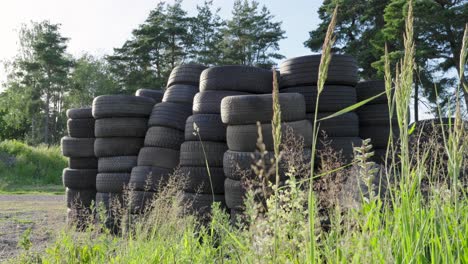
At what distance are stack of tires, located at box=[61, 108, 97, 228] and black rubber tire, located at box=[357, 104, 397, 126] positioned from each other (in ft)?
14.2

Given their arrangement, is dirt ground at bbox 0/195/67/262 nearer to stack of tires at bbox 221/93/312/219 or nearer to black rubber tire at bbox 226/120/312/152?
→ stack of tires at bbox 221/93/312/219

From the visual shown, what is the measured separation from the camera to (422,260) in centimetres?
161

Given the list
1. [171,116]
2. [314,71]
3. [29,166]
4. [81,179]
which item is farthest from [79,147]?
[29,166]

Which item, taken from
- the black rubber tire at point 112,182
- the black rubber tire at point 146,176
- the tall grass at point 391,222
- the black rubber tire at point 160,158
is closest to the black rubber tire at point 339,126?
the black rubber tire at point 160,158

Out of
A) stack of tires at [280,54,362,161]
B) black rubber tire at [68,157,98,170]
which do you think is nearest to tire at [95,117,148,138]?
black rubber tire at [68,157,98,170]

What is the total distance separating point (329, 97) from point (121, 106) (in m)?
3.12

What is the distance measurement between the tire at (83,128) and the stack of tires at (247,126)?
10.5 ft

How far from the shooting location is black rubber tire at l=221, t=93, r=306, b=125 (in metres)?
5.32

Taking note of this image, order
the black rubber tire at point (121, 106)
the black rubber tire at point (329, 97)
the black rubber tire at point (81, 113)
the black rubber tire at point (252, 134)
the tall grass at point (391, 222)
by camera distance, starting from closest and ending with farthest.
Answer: the tall grass at point (391, 222)
the black rubber tire at point (252, 134)
the black rubber tire at point (329, 97)
the black rubber tire at point (121, 106)
the black rubber tire at point (81, 113)

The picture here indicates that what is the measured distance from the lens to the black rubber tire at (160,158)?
6574mm

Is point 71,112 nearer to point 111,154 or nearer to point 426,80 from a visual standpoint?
point 111,154

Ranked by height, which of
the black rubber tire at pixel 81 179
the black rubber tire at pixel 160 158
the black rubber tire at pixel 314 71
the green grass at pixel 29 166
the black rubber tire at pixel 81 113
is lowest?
the green grass at pixel 29 166

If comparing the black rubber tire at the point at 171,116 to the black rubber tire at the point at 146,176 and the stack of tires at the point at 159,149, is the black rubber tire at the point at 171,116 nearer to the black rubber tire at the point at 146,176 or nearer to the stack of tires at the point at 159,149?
the stack of tires at the point at 159,149

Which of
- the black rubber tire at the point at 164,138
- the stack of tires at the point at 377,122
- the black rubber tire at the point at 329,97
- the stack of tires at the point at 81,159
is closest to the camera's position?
the black rubber tire at the point at 329,97
